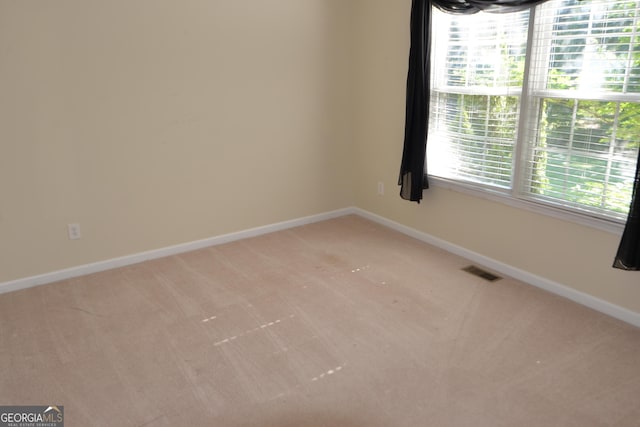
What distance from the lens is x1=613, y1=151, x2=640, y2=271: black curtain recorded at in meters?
2.45

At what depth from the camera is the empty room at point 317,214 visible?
2.27 metres

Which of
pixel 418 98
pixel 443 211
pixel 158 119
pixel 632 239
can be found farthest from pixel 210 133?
pixel 632 239

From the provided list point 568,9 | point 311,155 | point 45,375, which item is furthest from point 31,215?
point 568,9

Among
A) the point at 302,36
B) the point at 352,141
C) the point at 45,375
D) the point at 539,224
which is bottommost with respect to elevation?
the point at 45,375

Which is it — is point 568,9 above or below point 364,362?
above

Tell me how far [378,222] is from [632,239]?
7.51ft

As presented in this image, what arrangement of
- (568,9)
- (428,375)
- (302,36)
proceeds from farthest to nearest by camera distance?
(302,36), (568,9), (428,375)

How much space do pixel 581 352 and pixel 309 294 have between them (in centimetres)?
159

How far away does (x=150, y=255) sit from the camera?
373cm

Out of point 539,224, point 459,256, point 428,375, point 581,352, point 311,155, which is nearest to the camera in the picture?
point 428,375

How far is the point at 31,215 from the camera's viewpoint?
3221 millimetres

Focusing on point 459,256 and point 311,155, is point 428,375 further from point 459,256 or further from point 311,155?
point 311,155

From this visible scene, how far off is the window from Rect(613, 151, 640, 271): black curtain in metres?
0.24

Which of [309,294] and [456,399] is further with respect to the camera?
[309,294]
